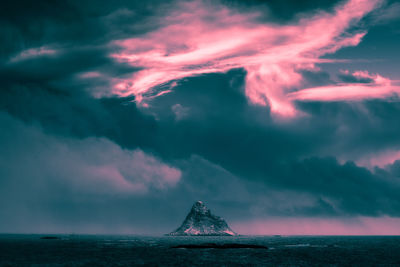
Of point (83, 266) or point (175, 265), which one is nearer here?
point (83, 266)

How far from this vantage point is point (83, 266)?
8562cm

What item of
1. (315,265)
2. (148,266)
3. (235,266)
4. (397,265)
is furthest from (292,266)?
(148,266)

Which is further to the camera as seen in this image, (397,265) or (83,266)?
(397,265)

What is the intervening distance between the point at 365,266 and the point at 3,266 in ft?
269

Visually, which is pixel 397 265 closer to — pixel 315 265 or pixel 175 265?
pixel 315 265

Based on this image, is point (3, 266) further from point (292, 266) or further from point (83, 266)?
point (292, 266)

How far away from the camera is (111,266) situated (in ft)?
286

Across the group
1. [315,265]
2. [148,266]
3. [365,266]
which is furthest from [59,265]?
[365,266]

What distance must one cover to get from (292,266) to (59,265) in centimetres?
5364

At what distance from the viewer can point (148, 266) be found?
87.8m

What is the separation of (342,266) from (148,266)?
45.2 meters

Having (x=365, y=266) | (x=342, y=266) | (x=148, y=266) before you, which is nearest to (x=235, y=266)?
(x=148, y=266)

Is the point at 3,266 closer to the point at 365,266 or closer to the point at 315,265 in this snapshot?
the point at 315,265

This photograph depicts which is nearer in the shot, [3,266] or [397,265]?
[3,266]
